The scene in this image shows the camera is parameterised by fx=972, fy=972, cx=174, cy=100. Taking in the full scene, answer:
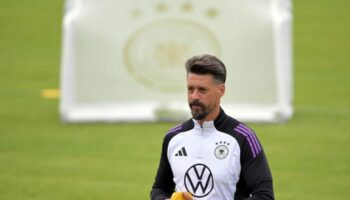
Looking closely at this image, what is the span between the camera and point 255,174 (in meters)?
6.33

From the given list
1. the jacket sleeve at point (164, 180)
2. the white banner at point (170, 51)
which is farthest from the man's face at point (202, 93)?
the white banner at point (170, 51)

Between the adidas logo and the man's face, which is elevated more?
the man's face

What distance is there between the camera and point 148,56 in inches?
610

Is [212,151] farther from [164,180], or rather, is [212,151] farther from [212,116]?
[164,180]

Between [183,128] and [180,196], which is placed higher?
[183,128]

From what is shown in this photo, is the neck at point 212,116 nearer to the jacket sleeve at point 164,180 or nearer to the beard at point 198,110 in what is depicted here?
the beard at point 198,110

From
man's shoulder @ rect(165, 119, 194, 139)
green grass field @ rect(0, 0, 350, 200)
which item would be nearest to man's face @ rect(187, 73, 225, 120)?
man's shoulder @ rect(165, 119, 194, 139)

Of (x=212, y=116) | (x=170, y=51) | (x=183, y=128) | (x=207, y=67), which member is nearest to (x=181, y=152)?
(x=183, y=128)

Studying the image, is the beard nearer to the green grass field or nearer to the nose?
the nose

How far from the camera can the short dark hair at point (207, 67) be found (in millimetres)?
6316

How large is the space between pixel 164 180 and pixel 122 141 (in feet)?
27.9

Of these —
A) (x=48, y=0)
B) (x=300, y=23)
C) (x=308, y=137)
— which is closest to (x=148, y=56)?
(x=308, y=137)

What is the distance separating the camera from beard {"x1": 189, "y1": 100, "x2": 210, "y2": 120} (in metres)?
6.33

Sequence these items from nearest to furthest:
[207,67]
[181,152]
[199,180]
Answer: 1. [207,67]
2. [199,180]
3. [181,152]
